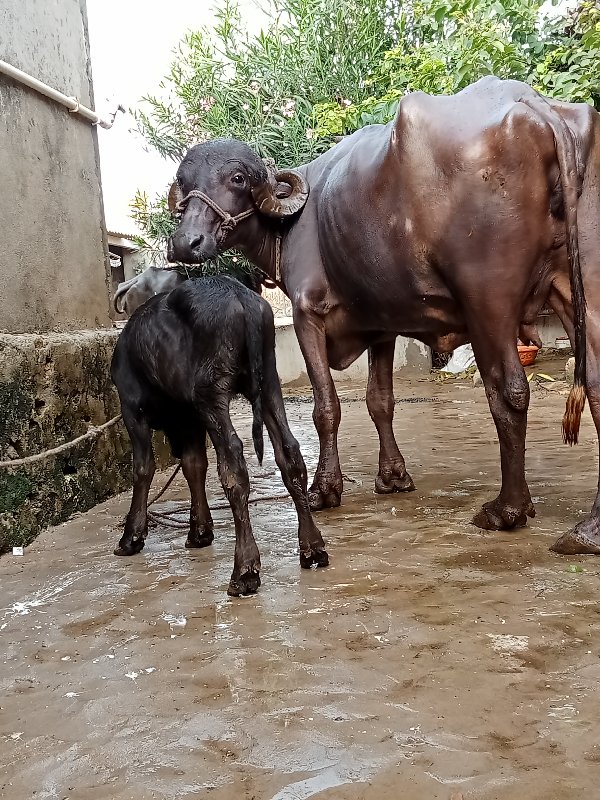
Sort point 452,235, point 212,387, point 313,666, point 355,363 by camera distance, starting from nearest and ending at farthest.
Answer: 1. point 313,666
2. point 212,387
3. point 452,235
4. point 355,363

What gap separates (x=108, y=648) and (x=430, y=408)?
20.7ft

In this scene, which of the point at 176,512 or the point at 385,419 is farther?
the point at 385,419

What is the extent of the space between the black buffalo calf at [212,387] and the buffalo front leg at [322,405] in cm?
86

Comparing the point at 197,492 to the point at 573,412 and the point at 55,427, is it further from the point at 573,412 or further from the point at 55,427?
the point at 573,412

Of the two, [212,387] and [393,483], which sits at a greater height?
[212,387]

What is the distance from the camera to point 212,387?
3102mm

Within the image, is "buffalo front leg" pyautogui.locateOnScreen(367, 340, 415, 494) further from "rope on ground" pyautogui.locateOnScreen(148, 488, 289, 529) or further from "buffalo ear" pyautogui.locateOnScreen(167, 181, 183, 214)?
"buffalo ear" pyautogui.locateOnScreen(167, 181, 183, 214)

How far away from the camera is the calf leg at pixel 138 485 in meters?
3.60

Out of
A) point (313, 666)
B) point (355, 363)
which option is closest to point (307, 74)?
point (355, 363)

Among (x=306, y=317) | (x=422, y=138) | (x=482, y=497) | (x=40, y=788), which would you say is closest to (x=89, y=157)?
(x=306, y=317)

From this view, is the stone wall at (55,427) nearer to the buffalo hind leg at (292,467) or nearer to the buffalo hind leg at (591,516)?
the buffalo hind leg at (292,467)

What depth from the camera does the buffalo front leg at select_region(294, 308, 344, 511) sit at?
4.30 m

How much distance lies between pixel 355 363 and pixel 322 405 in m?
8.22

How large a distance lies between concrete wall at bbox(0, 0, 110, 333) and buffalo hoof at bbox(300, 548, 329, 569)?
6.72 feet
